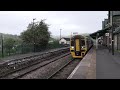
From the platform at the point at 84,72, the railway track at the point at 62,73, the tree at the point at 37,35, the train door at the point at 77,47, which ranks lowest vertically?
the railway track at the point at 62,73

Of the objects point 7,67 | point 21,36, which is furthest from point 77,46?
point 21,36

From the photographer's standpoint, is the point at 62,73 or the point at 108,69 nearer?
the point at 108,69

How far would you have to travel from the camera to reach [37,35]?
4325cm

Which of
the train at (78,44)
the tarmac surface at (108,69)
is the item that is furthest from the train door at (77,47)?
the tarmac surface at (108,69)

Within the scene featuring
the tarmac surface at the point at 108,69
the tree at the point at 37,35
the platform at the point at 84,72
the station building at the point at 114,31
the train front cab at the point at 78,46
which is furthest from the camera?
the tree at the point at 37,35

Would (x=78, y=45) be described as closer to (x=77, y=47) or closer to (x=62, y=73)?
(x=77, y=47)

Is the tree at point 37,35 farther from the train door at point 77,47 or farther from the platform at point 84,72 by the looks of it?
the platform at point 84,72

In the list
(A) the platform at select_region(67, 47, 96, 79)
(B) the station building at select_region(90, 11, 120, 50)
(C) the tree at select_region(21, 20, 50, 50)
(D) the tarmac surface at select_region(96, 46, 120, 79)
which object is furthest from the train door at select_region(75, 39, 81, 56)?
(C) the tree at select_region(21, 20, 50, 50)

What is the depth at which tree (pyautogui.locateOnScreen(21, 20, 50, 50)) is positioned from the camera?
138ft

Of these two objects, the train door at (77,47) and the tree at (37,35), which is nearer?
the train door at (77,47)

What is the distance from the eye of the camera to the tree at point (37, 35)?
1651 inches

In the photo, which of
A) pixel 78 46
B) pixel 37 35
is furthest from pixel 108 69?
pixel 37 35
